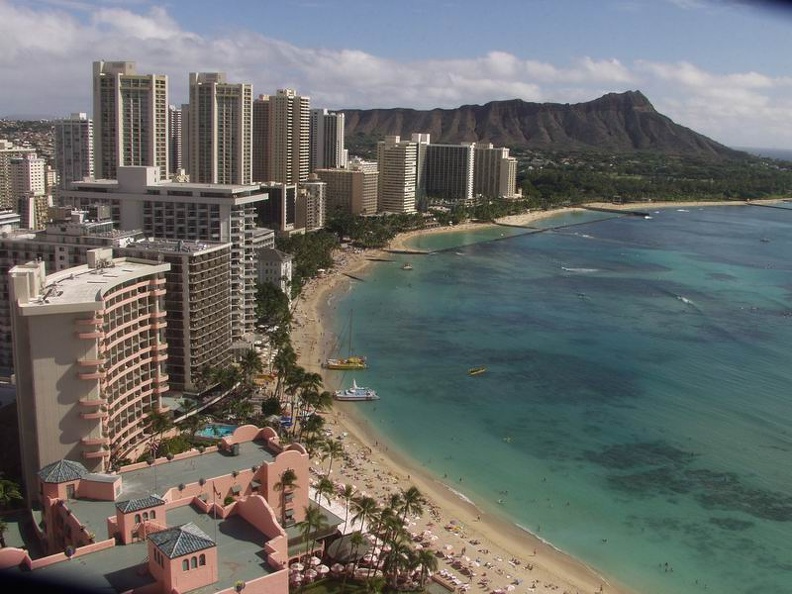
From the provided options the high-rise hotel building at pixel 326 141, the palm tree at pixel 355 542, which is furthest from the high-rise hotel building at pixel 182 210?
the high-rise hotel building at pixel 326 141

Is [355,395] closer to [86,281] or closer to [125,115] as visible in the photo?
[86,281]

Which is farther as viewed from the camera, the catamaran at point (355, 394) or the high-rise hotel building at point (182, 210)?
the high-rise hotel building at point (182, 210)

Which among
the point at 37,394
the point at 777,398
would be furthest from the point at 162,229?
the point at 777,398

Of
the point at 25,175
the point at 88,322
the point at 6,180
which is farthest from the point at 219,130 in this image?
the point at 88,322

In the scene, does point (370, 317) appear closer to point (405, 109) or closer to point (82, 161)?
point (82, 161)

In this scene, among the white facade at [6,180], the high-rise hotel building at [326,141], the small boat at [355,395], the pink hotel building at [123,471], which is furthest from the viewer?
the high-rise hotel building at [326,141]

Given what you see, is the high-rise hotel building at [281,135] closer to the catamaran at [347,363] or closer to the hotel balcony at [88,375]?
the catamaran at [347,363]

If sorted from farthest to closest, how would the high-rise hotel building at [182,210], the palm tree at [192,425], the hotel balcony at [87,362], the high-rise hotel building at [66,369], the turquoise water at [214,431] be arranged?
the high-rise hotel building at [182,210]
the turquoise water at [214,431]
the palm tree at [192,425]
the hotel balcony at [87,362]
the high-rise hotel building at [66,369]

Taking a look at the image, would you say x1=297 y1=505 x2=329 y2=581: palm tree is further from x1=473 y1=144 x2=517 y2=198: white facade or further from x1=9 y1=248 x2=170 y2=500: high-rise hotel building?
x1=473 y1=144 x2=517 y2=198: white facade
